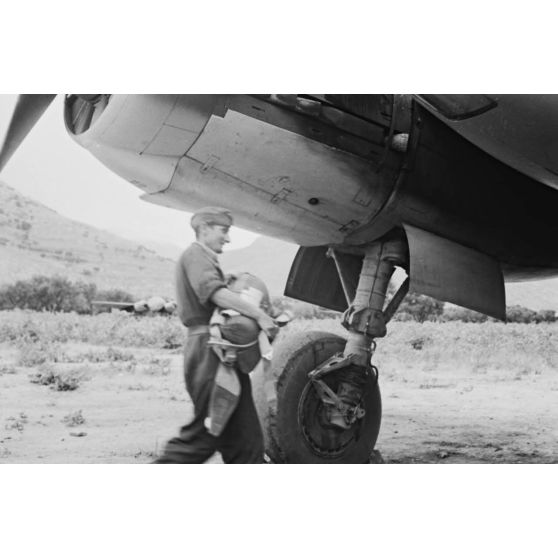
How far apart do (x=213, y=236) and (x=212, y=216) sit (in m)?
0.14

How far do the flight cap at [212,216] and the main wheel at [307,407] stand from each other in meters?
1.07

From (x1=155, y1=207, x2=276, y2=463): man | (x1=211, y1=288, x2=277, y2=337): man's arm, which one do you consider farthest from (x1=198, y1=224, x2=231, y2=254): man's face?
(x1=211, y1=288, x2=277, y2=337): man's arm

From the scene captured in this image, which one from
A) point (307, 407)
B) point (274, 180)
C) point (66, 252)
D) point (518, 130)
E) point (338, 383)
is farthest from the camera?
point (66, 252)

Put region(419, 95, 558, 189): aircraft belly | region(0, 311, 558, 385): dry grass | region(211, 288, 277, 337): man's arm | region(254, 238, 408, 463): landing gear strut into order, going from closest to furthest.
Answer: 1. region(419, 95, 558, 189): aircraft belly
2. region(211, 288, 277, 337): man's arm
3. region(254, 238, 408, 463): landing gear strut
4. region(0, 311, 558, 385): dry grass

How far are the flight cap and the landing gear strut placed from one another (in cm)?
109

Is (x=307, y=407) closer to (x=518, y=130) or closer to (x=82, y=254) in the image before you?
Answer: (x=82, y=254)

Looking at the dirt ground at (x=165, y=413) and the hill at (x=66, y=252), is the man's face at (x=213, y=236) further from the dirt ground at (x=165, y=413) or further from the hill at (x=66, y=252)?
the dirt ground at (x=165, y=413)

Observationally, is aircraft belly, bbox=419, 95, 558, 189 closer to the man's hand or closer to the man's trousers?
the man's hand

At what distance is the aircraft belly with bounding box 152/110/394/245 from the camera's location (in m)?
5.11

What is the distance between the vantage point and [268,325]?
5.49 metres

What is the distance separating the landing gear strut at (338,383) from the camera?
584 centimetres

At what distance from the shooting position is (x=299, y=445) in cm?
→ 583

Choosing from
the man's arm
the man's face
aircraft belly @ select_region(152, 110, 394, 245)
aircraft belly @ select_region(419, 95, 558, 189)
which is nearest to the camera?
aircraft belly @ select_region(152, 110, 394, 245)

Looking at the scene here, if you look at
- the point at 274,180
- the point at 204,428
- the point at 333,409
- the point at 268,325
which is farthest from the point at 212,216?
the point at 333,409
